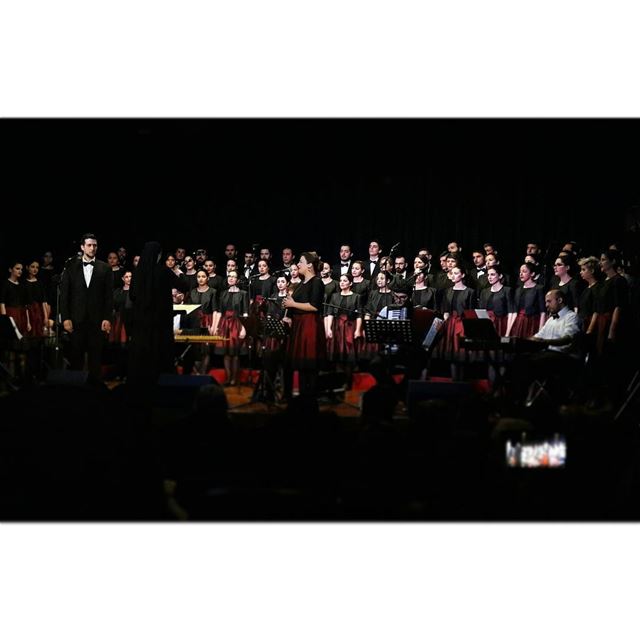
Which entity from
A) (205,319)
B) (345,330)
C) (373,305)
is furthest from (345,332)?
(205,319)

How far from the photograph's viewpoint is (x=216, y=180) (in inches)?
506

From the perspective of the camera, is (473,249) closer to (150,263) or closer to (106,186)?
(106,186)

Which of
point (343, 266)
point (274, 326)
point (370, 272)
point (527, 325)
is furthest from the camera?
point (343, 266)

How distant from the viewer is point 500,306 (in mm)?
9266

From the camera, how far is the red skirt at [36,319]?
9625 millimetres

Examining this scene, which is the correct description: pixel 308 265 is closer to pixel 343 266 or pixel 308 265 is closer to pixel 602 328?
pixel 602 328

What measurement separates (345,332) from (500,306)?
1.78 meters

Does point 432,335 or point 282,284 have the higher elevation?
point 282,284

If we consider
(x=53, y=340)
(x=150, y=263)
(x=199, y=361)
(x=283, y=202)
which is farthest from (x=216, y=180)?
(x=150, y=263)

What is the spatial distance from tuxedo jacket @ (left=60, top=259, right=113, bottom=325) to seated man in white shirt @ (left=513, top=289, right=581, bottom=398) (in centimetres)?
379

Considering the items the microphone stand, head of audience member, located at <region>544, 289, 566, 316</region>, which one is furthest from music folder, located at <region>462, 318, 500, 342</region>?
the microphone stand

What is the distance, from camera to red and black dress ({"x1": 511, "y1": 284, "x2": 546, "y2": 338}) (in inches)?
354

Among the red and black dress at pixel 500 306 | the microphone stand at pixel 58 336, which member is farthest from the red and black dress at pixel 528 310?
the microphone stand at pixel 58 336

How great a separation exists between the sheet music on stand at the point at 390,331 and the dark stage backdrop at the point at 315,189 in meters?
3.64
